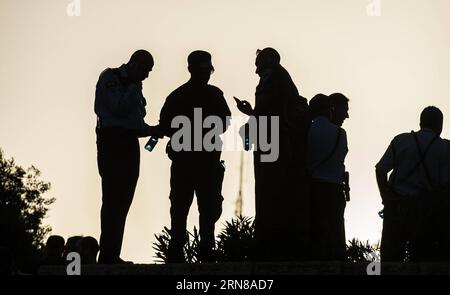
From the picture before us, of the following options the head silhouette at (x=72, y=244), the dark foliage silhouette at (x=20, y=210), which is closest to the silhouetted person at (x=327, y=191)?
the head silhouette at (x=72, y=244)

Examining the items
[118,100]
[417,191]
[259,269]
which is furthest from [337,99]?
[259,269]

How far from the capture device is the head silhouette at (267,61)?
16578 mm

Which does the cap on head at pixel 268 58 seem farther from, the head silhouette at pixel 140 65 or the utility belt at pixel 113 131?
the utility belt at pixel 113 131

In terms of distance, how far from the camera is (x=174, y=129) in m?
16.7

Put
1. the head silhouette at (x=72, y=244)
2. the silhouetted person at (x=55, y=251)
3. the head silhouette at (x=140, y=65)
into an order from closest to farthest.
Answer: the head silhouette at (x=140, y=65)
the silhouetted person at (x=55, y=251)
the head silhouette at (x=72, y=244)

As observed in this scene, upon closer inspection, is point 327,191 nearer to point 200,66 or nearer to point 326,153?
point 326,153

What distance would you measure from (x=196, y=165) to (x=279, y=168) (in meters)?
0.82

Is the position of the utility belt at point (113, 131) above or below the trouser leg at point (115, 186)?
above

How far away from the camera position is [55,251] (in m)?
17.1

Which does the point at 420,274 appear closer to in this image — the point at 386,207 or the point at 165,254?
the point at 386,207

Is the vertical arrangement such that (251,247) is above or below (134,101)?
below

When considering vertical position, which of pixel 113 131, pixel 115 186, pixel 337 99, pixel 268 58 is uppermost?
pixel 268 58
